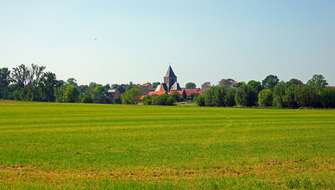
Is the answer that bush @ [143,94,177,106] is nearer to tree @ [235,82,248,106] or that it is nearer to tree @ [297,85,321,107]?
tree @ [235,82,248,106]

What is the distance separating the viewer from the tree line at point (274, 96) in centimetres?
14175

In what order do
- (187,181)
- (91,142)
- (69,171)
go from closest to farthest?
(187,181) → (69,171) → (91,142)

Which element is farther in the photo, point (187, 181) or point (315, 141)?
point (315, 141)

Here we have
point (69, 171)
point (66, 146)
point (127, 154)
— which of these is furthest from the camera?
point (66, 146)

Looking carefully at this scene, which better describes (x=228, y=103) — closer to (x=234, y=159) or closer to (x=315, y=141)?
(x=315, y=141)

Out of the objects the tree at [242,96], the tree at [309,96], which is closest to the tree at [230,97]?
the tree at [242,96]

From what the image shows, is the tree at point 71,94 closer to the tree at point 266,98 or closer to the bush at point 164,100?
the bush at point 164,100

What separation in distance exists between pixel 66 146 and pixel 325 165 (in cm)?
1519

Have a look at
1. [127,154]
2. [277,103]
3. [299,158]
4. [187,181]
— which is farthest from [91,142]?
[277,103]

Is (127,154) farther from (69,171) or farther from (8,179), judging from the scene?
(8,179)

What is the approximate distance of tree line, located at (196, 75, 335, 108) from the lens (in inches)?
5581

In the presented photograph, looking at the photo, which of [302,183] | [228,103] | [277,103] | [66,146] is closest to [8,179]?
[302,183]

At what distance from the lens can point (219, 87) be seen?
170 metres

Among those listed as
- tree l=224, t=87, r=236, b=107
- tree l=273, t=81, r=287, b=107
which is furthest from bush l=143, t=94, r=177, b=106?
tree l=273, t=81, r=287, b=107
